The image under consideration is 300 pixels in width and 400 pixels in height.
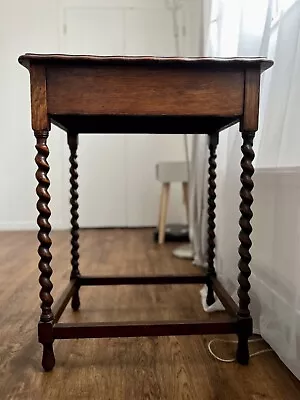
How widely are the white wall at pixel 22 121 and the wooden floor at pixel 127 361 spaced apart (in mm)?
1919

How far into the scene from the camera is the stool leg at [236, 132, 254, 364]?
958 millimetres

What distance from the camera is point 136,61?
35.4 inches

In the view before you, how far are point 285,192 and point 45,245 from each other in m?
0.60

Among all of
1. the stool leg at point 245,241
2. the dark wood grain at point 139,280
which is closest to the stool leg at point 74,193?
the dark wood grain at point 139,280

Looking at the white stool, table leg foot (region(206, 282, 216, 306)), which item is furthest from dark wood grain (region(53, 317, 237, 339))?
the white stool

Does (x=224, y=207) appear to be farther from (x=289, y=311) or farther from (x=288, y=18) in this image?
(x=288, y=18)

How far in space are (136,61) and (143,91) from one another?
0.06 metres

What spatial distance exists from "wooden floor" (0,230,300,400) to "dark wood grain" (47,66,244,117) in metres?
0.55

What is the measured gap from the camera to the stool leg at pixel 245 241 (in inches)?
37.7

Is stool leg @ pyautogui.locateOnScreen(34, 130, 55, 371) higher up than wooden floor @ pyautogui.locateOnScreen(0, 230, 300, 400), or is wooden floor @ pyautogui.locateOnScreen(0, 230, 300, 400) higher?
stool leg @ pyautogui.locateOnScreen(34, 130, 55, 371)

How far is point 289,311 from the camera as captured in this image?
994 millimetres

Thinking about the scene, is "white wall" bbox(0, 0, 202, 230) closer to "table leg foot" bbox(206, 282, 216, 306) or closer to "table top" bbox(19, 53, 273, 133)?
"table leg foot" bbox(206, 282, 216, 306)

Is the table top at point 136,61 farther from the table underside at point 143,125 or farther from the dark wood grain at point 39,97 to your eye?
the table underside at point 143,125

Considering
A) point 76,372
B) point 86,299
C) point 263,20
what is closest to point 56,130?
point 86,299
